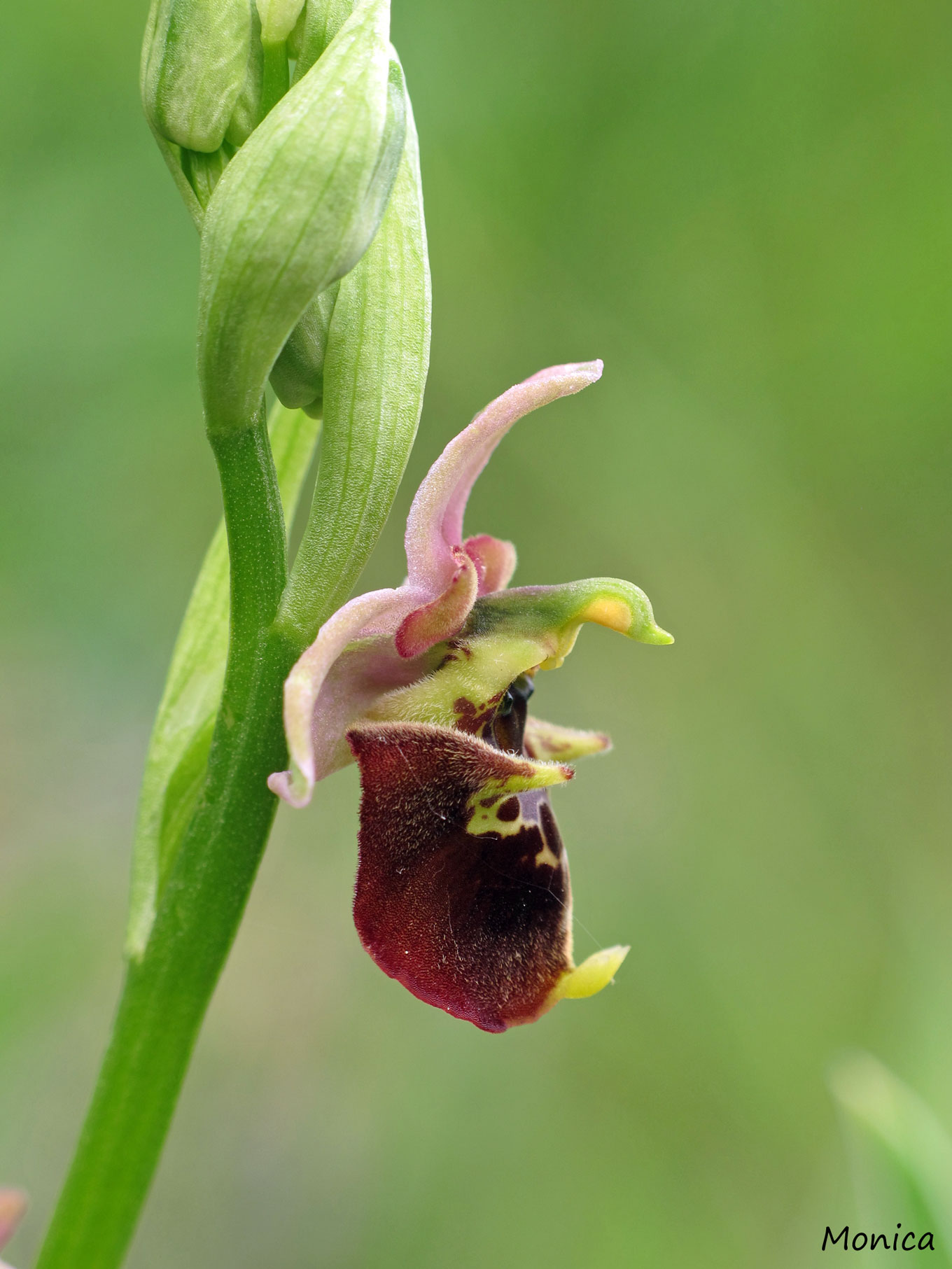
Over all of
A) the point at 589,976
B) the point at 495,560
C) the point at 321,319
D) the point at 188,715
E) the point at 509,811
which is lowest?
the point at 589,976

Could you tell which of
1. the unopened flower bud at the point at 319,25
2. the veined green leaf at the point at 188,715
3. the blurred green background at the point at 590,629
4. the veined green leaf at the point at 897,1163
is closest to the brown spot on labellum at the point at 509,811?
the veined green leaf at the point at 188,715

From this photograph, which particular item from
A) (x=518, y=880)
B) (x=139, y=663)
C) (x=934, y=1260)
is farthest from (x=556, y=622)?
(x=139, y=663)

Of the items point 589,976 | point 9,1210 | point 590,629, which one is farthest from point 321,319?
point 590,629

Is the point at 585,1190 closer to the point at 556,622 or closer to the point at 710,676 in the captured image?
the point at 710,676

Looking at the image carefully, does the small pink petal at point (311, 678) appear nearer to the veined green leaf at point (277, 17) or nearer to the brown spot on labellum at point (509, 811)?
the brown spot on labellum at point (509, 811)

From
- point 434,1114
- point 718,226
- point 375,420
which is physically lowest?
point 434,1114

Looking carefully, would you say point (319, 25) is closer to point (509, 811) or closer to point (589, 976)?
point (509, 811)
